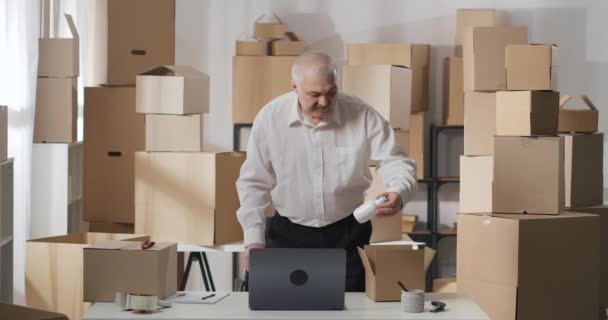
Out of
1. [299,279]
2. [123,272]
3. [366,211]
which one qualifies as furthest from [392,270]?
[123,272]

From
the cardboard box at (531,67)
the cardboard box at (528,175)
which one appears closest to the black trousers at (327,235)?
the cardboard box at (528,175)

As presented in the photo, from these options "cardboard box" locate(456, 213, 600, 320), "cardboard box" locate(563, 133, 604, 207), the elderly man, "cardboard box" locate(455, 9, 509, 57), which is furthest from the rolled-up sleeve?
"cardboard box" locate(455, 9, 509, 57)

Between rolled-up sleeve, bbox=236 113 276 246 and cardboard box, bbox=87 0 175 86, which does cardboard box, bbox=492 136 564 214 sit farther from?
cardboard box, bbox=87 0 175 86

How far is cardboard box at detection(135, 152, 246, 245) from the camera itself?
4.42 metres

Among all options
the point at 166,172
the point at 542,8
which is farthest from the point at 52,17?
the point at 542,8

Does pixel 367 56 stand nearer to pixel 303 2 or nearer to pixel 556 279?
pixel 303 2

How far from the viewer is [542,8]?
19.2ft

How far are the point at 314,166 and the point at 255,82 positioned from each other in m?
2.53

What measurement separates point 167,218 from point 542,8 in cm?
280

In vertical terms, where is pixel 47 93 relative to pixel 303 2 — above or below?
below

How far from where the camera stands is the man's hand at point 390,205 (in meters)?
2.81

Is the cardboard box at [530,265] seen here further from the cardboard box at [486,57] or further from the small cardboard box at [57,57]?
the small cardboard box at [57,57]

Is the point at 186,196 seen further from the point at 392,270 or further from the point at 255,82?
the point at 392,270

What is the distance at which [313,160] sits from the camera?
319 cm
